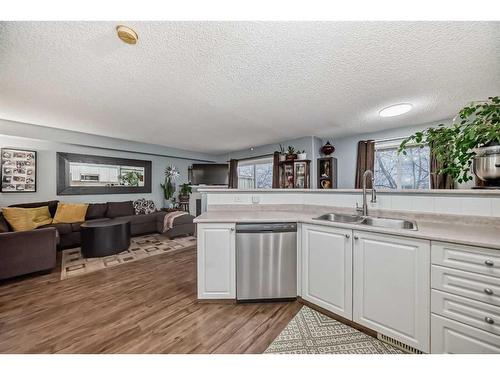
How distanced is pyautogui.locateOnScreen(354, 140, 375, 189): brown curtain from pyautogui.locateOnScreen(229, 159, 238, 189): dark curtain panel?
3433 mm

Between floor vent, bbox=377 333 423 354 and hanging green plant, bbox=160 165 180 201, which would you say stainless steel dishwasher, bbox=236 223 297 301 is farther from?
hanging green plant, bbox=160 165 180 201

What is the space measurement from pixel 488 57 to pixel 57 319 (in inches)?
168

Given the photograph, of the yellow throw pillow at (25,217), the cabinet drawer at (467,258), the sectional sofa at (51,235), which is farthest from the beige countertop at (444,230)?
the yellow throw pillow at (25,217)

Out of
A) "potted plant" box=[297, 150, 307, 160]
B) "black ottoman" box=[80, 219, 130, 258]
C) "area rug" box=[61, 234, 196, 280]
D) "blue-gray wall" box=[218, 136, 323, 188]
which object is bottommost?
"area rug" box=[61, 234, 196, 280]

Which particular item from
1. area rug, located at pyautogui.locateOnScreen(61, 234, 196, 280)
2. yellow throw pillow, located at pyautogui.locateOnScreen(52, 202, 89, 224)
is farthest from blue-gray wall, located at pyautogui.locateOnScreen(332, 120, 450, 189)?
yellow throw pillow, located at pyautogui.locateOnScreen(52, 202, 89, 224)

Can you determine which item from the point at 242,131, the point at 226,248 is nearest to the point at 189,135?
the point at 242,131

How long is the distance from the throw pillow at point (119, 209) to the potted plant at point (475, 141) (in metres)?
5.44

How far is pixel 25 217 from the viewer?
326cm

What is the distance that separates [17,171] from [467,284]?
617 cm

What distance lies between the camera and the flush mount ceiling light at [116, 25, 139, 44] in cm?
129

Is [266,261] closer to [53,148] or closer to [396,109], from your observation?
[396,109]

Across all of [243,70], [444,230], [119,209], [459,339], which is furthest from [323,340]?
[119,209]
